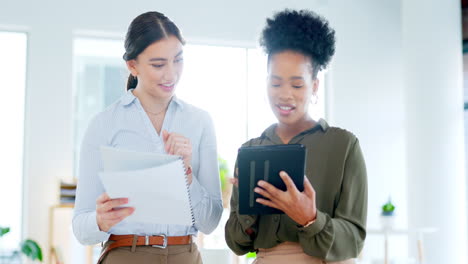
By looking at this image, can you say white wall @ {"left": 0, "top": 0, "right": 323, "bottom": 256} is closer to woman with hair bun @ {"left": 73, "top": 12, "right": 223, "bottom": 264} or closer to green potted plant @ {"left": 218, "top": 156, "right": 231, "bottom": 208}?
green potted plant @ {"left": 218, "top": 156, "right": 231, "bottom": 208}

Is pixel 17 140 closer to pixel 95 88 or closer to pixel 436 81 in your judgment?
pixel 95 88

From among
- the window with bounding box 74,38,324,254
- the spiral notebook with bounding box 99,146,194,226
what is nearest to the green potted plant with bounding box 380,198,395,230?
the window with bounding box 74,38,324,254

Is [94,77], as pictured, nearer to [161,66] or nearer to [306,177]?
[161,66]

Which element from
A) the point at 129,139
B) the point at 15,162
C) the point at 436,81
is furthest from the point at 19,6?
the point at 129,139

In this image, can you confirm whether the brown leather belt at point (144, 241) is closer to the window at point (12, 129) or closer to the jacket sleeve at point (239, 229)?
the jacket sleeve at point (239, 229)

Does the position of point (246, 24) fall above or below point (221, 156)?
above

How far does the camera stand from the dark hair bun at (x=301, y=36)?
1.58 metres

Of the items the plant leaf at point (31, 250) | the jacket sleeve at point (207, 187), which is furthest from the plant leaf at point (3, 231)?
the jacket sleeve at point (207, 187)

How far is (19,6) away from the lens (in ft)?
21.3

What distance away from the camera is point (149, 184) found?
4.73ft

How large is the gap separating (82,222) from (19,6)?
548 centimetres

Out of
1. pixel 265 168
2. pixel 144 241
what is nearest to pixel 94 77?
pixel 144 241

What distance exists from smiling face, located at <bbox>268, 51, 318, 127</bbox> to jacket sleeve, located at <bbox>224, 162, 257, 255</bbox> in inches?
8.1

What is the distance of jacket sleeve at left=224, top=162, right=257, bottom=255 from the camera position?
1.52 m
